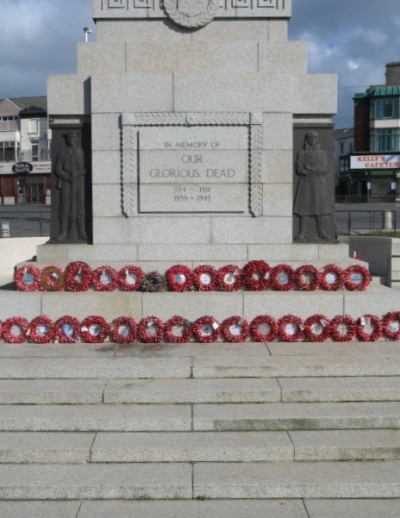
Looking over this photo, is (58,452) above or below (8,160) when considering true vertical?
below

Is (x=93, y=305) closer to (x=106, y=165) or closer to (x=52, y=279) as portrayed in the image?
(x=52, y=279)

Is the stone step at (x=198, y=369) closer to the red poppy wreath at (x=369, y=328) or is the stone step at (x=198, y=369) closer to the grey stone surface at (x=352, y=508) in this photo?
the red poppy wreath at (x=369, y=328)

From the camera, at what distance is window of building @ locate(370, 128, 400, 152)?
2469 inches

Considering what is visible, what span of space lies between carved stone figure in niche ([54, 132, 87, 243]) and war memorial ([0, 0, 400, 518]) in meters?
0.03

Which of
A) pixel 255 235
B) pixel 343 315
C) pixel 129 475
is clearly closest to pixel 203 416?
pixel 129 475

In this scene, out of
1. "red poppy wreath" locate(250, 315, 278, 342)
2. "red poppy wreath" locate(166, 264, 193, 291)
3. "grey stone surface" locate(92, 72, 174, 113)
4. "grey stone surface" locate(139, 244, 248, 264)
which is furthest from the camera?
"grey stone surface" locate(139, 244, 248, 264)

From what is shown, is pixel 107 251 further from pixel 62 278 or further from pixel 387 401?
pixel 387 401

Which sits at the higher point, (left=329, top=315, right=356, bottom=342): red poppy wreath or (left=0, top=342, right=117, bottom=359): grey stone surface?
(left=329, top=315, right=356, bottom=342): red poppy wreath

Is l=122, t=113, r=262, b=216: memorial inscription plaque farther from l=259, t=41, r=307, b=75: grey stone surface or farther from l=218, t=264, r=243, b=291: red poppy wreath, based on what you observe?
l=218, t=264, r=243, b=291: red poppy wreath

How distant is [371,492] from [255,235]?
4819mm

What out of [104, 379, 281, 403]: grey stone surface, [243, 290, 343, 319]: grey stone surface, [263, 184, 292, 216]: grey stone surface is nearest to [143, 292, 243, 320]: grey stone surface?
[243, 290, 343, 319]: grey stone surface

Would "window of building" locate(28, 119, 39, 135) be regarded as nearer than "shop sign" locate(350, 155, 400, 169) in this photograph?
No

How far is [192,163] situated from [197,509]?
544 cm

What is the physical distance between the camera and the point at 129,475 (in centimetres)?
477
